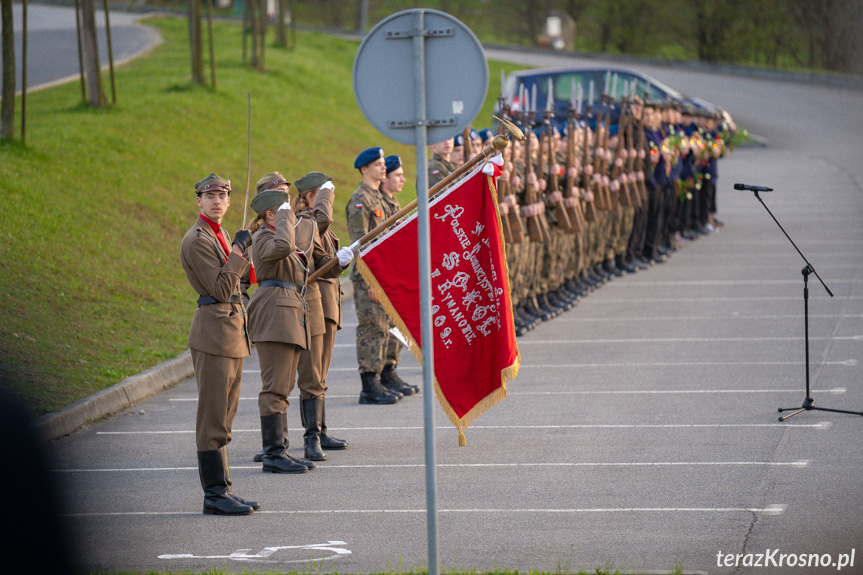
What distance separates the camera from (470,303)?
650 centimetres

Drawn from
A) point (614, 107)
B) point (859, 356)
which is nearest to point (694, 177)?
point (614, 107)

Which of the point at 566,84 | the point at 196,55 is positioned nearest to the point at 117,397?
the point at 196,55

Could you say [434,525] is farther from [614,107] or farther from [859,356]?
[614,107]

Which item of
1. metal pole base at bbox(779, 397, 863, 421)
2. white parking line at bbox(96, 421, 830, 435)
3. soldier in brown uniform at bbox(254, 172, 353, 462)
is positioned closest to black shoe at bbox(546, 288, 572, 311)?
white parking line at bbox(96, 421, 830, 435)

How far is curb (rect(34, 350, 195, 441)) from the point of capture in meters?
8.58

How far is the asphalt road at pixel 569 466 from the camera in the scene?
19.4 ft

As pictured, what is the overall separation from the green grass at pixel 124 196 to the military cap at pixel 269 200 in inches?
87.3

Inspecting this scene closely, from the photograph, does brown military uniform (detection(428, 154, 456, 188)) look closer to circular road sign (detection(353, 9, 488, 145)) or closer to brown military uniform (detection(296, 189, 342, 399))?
brown military uniform (detection(296, 189, 342, 399))

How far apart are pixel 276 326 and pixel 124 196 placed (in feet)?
27.8

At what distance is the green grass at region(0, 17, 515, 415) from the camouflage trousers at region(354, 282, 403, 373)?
7.37ft

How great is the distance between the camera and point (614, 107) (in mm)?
16828

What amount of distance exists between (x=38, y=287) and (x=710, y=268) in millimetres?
9496

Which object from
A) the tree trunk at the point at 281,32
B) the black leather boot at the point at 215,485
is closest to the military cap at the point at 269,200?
the black leather boot at the point at 215,485

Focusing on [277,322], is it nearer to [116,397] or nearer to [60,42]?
[116,397]
